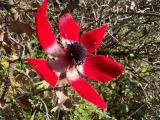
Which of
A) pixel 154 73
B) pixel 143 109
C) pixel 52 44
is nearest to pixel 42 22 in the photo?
pixel 52 44

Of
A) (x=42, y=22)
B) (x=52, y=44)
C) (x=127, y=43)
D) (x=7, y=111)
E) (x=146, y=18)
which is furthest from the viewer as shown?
(x=127, y=43)

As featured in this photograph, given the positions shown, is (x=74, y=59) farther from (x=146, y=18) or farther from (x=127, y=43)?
(x=127, y=43)

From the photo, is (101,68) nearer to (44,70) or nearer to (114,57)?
(44,70)

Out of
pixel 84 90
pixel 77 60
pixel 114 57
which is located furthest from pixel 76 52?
pixel 114 57

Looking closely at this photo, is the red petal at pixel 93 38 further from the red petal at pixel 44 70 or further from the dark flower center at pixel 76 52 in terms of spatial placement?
the red petal at pixel 44 70

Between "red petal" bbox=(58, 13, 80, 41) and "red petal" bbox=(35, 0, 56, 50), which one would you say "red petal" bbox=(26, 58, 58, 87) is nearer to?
"red petal" bbox=(35, 0, 56, 50)

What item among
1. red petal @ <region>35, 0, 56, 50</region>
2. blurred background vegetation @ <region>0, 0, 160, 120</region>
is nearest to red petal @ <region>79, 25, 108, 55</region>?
red petal @ <region>35, 0, 56, 50</region>
